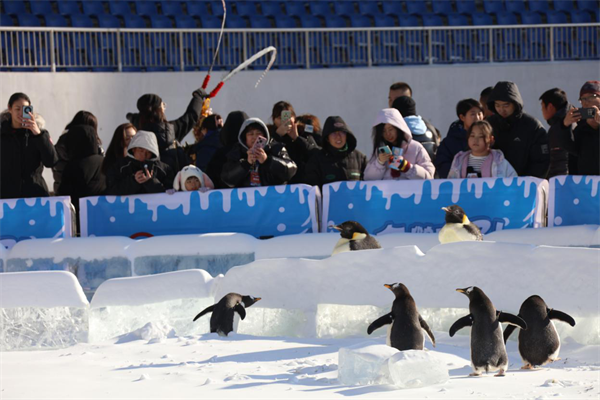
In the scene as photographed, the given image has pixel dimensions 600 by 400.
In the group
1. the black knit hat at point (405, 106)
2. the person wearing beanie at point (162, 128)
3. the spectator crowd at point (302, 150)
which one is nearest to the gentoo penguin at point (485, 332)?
the spectator crowd at point (302, 150)

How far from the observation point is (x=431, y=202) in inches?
320

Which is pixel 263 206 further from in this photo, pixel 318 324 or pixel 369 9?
pixel 369 9

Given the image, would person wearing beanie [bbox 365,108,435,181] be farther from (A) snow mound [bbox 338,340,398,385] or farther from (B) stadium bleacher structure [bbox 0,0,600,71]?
(B) stadium bleacher structure [bbox 0,0,600,71]

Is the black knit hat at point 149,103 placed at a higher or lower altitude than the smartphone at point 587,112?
higher

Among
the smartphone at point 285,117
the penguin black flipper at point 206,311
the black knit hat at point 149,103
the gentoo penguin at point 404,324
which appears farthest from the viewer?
the black knit hat at point 149,103

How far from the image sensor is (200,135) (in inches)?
415

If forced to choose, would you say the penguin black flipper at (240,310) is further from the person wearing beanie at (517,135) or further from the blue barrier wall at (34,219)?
the person wearing beanie at (517,135)

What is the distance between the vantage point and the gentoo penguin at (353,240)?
22.3ft

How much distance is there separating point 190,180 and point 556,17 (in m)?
11.3

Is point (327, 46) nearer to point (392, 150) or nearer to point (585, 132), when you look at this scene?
point (392, 150)

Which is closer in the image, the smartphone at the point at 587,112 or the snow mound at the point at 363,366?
the snow mound at the point at 363,366

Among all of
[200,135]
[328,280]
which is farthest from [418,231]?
[200,135]

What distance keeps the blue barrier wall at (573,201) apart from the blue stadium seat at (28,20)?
1200 cm

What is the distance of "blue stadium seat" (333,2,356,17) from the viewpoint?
18078mm
